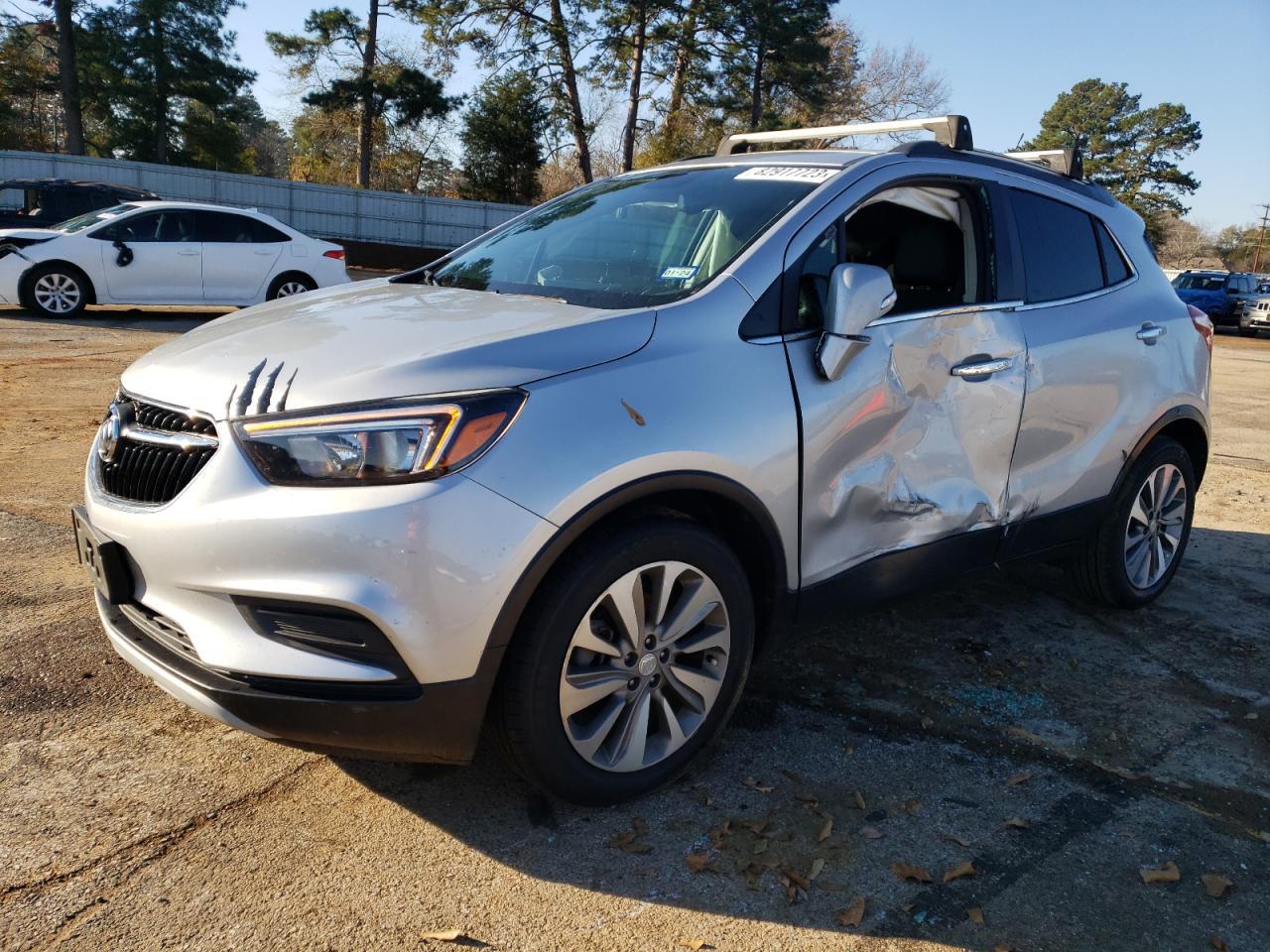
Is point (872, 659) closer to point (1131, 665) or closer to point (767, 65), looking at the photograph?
point (1131, 665)

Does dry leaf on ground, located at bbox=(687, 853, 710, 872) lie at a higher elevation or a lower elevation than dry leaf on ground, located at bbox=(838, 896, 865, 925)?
lower

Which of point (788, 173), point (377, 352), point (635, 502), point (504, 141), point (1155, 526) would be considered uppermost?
point (504, 141)

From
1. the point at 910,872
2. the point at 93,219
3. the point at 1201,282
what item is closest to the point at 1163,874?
the point at 910,872

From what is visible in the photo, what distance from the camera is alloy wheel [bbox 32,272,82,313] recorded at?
41.5ft

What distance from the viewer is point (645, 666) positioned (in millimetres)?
2748

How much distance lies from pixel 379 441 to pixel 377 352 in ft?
1.12

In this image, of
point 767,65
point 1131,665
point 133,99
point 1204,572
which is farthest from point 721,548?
point 133,99

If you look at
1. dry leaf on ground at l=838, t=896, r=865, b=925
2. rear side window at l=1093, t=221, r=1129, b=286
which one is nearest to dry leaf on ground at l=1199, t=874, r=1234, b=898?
dry leaf on ground at l=838, t=896, r=865, b=925

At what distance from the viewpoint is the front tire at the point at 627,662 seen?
2516mm

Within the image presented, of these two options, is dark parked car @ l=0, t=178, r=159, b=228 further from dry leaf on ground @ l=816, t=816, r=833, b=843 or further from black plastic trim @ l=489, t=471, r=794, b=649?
dry leaf on ground @ l=816, t=816, r=833, b=843

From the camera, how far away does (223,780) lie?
9.36 ft

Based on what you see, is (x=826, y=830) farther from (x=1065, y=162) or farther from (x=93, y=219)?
(x=93, y=219)

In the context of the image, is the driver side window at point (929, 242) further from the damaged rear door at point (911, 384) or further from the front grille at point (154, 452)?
the front grille at point (154, 452)

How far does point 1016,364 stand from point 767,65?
107 feet
